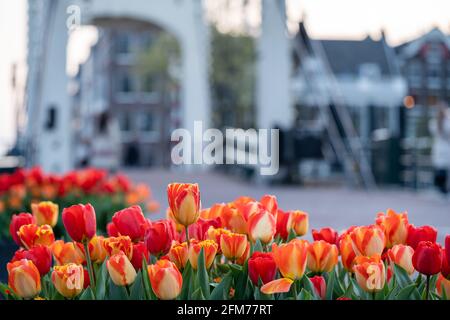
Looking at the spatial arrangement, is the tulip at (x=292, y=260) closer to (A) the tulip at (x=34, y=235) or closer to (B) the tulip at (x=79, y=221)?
(B) the tulip at (x=79, y=221)

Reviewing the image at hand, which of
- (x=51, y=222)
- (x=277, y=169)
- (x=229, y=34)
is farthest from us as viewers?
(x=229, y=34)

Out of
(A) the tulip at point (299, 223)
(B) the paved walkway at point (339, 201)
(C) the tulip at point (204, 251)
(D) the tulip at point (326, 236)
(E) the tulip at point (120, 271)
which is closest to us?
(E) the tulip at point (120, 271)

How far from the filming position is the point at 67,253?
144 centimetres

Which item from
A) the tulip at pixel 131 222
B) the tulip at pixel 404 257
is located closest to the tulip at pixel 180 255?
the tulip at pixel 131 222

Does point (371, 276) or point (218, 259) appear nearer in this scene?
point (371, 276)

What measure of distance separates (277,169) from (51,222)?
1074 cm

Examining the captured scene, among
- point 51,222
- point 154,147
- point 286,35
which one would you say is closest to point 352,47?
point 154,147

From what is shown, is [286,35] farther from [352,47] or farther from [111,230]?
[352,47]

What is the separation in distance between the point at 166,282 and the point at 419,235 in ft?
1.90

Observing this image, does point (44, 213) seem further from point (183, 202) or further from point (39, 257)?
point (183, 202)

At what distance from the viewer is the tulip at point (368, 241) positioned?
4.35 feet

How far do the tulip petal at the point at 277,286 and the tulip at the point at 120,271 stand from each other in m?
0.21

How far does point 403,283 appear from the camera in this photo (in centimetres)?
125

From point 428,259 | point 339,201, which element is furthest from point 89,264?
point 339,201
